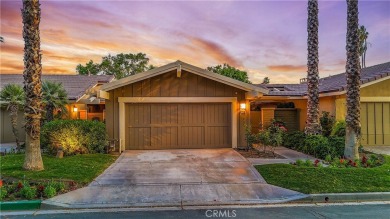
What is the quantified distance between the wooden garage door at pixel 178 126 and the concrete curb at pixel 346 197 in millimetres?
6378

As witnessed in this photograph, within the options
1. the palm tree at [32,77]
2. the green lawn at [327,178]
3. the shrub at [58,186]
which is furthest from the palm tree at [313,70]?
the palm tree at [32,77]

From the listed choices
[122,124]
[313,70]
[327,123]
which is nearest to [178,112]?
[122,124]

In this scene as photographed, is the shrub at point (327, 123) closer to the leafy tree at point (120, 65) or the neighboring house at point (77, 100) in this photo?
the neighboring house at point (77, 100)

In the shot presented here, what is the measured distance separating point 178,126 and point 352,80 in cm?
690

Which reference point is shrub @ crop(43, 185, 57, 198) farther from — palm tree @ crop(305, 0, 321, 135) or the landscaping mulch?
palm tree @ crop(305, 0, 321, 135)

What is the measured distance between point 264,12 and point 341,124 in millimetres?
6853

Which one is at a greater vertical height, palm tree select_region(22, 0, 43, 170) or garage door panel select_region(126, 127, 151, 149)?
palm tree select_region(22, 0, 43, 170)

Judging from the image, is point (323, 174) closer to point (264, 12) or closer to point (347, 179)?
point (347, 179)

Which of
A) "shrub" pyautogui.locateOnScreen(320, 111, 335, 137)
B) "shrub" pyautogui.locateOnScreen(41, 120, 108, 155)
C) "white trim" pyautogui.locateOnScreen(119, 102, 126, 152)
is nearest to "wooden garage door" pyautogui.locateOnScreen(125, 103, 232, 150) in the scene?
"white trim" pyautogui.locateOnScreen(119, 102, 126, 152)

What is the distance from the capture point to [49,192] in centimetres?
605

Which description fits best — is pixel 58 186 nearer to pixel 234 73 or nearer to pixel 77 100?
pixel 77 100

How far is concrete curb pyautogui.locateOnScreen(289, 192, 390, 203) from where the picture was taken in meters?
6.14

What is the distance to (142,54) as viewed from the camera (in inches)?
1645

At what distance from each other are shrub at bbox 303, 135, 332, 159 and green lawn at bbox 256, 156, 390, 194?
208 centimetres
